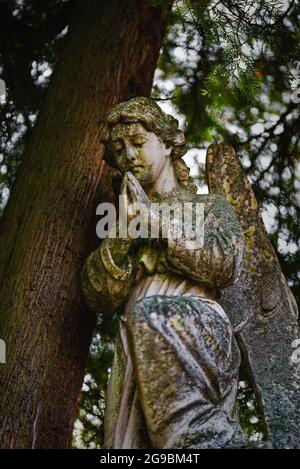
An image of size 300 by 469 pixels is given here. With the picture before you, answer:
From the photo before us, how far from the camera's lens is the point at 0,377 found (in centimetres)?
458

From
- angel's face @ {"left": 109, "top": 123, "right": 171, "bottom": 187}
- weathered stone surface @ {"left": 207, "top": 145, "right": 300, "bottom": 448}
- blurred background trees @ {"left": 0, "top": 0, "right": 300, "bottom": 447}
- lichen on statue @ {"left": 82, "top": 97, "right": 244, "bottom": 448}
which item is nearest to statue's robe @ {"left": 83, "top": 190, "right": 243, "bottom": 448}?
lichen on statue @ {"left": 82, "top": 97, "right": 244, "bottom": 448}

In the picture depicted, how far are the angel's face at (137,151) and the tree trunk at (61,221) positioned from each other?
2.41 feet

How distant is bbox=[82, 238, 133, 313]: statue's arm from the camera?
4.39 metres

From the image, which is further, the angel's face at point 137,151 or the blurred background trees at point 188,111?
the blurred background trees at point 188,111

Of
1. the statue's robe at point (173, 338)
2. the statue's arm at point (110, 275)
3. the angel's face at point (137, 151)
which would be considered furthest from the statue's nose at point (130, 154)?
the statue's arm at point (110, 275)

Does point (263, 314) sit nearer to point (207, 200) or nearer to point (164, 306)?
point (207, 200)

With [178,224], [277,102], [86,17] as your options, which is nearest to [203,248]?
[178,224]

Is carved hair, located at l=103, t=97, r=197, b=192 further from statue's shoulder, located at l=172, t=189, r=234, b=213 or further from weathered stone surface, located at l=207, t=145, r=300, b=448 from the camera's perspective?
weathered stone surface, located at l=207, t=145, r=300, b=448

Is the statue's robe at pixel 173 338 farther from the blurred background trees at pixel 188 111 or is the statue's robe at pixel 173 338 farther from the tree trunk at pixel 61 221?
the blurred background trees at pixel 188 111

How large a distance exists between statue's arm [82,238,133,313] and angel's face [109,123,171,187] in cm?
45

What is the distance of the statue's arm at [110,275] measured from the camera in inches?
173

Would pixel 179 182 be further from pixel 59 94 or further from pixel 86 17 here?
pixel 86 17

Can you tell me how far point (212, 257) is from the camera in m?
4.23

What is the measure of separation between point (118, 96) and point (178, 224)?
1.95 meters
